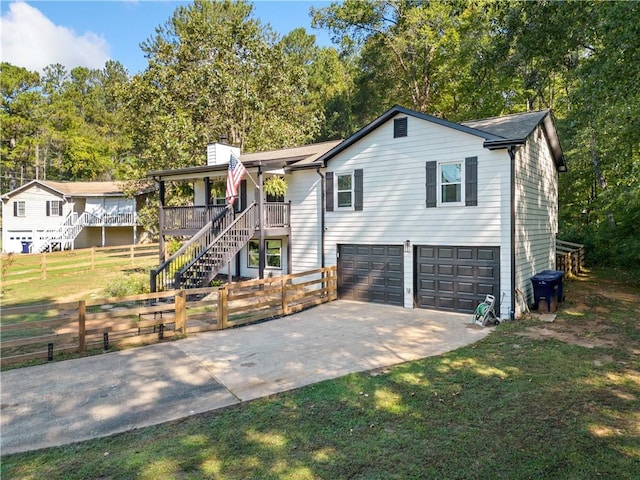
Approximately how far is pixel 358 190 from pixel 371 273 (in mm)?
2712

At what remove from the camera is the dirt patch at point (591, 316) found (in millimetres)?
8516

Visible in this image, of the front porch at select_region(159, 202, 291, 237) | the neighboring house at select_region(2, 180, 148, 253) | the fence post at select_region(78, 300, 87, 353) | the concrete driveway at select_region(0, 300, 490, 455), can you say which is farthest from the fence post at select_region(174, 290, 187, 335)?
the neighboring house at select_region(2, 180, 148, 253)

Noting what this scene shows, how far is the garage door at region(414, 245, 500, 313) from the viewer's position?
10.7 meters

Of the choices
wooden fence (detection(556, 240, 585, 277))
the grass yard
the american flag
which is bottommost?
the grass yard

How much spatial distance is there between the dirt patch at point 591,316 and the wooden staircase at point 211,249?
8.49 metres

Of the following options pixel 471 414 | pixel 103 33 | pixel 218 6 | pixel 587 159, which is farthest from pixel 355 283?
pixel 218 6

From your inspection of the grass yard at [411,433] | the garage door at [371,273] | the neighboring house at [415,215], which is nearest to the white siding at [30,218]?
the neighboring house at [415,215]

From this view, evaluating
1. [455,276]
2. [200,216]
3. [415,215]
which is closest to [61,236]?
[200,216]

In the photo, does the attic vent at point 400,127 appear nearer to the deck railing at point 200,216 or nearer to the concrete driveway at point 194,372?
the deck railing at point 200,216

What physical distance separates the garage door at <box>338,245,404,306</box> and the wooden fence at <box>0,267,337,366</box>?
0.68m

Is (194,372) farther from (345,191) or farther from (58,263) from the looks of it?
(58,263)

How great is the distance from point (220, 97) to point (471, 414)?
22.9m

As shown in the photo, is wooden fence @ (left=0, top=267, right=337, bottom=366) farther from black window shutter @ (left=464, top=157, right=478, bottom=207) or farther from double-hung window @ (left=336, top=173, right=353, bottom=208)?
black window shutter @ (left=464, top=157, right=478, bottom=207)

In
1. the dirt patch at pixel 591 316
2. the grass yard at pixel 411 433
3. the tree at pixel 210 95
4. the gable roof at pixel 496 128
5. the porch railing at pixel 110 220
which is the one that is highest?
the tree at pixel 210 95
